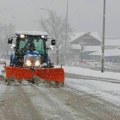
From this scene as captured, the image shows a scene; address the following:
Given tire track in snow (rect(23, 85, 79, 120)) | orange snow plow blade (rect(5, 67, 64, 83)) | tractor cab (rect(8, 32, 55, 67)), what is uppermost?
tractor cab (rect(8, 32, 55, 67))

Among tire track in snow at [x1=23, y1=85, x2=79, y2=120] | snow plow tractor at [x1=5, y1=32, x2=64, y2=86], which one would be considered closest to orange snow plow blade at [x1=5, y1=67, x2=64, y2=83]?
snow plow tractor at [x1=5, y1=32, x2=64, y2=86]

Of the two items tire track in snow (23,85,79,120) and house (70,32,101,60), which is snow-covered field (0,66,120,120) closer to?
tire track in snow (23,85,79,120)

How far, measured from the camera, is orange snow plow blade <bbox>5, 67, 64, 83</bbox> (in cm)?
2128

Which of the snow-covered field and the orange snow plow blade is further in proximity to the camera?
the orange snow plow blade

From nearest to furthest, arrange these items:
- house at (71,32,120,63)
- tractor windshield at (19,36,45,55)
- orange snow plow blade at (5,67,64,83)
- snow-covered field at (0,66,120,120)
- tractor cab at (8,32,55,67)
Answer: snow-covered field at (0,66,120,120) < orange snow plow blade at (5,67,64,83) < tractor cab at (8,32,55,67) < tractor windshield at (19,36,45,55) < house at (71,32,120,63)

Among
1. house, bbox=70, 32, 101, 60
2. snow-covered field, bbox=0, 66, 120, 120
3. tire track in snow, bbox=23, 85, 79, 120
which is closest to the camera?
tire track in snow, bbox=23, 85, 79, 120

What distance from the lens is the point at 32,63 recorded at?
22781 mm

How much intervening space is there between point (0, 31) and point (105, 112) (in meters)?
113

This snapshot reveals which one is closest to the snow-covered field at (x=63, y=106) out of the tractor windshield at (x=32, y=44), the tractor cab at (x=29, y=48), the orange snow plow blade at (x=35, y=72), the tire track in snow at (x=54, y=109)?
the tire track in snow at (x=54, y=109)

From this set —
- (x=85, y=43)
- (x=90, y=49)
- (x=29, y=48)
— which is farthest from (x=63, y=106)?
(x=85, y=43)

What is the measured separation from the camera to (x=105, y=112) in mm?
11844

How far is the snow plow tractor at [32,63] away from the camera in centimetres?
2138

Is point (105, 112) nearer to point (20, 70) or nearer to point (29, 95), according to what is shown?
point (29, 95)

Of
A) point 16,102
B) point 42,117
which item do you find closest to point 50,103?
point 16,102
